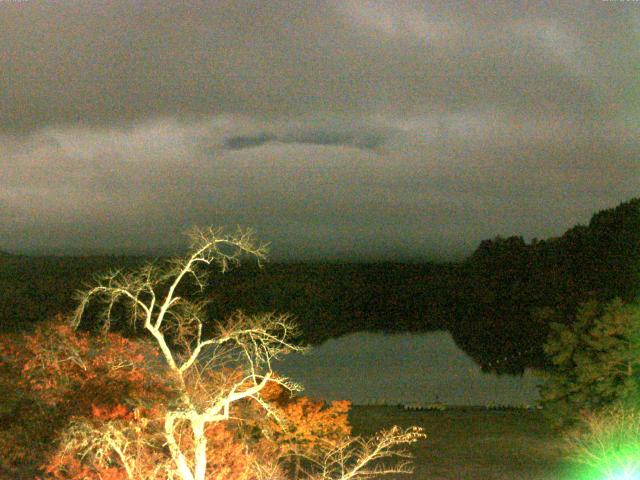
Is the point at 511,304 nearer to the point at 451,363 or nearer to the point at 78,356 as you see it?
the point at 451,363

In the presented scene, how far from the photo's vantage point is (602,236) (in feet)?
150

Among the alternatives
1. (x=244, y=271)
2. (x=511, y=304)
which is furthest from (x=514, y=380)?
(x=244, y=271)

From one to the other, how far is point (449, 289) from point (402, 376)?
94.7 ft

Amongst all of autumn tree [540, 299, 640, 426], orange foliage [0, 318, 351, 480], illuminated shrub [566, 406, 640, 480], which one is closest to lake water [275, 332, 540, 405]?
autumn tree [540, 299, 640, 426]

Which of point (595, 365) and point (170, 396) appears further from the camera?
point (595, 365)

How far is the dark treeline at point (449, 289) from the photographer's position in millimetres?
42688

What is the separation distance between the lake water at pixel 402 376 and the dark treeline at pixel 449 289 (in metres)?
2.15

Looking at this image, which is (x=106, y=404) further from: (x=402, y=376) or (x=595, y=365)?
(x=402, y=376)

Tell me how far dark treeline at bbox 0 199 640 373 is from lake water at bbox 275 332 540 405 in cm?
215

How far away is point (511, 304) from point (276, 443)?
33201mm

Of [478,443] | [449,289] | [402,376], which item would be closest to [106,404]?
[478,443]

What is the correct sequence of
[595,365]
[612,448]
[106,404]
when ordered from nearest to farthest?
[106,404], [612,448], [595,365]

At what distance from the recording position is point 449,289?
64.2m

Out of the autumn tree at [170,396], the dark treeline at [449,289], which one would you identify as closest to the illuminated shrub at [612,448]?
the autumn tree at [170,396]
